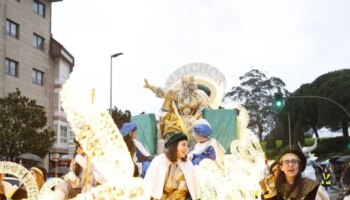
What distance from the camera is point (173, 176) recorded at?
6742 mm

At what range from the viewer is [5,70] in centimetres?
3462

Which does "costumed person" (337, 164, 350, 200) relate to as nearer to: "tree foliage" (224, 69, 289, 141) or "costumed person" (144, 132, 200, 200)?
"costumed person" (144, 132, 200, 200)

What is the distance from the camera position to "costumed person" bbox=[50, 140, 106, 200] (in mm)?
4836

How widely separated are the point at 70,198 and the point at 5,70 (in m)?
31.2

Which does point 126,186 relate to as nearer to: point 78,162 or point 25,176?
point 78,162

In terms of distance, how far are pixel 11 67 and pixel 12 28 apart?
2.44 metres

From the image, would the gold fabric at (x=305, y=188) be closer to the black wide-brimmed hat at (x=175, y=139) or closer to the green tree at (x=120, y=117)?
the black wide-brimmed hat at (x=175, y=139)

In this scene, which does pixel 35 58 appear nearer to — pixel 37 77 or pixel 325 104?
pixel 37 77

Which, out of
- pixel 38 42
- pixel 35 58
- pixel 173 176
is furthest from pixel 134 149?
pixel 38 42

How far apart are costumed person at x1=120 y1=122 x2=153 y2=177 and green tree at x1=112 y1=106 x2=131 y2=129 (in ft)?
78.6

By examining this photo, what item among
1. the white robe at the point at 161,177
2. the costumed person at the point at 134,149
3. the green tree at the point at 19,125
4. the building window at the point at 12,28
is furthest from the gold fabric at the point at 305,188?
the building window at the point at 12,28

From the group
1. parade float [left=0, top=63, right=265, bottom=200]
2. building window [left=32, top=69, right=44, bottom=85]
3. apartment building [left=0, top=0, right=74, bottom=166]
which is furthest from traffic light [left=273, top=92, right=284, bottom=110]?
building window [left=32, top=69, right=44, bottom=85]

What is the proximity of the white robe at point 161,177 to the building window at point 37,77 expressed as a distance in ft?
108

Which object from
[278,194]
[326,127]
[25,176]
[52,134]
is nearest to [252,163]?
[278,194]
